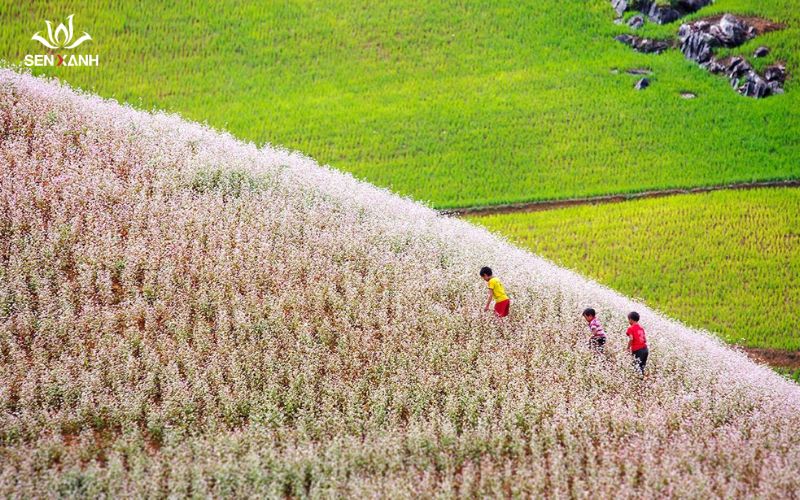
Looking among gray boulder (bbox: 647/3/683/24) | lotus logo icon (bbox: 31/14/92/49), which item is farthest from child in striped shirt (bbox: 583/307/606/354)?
lotus logo icon (bbox: 31/14/92/49)

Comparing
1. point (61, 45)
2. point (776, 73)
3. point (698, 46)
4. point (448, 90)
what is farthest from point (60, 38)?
point (776, 73)

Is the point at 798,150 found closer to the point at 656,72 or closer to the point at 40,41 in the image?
the point at 656,72

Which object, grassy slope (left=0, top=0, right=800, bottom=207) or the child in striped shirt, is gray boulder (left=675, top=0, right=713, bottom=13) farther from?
the child in striped shirt

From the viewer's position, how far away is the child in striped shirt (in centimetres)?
1306

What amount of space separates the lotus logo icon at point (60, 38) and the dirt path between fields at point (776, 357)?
27.7 meters

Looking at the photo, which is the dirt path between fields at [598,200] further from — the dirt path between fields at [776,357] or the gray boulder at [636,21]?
the gray boulder at [636,21]

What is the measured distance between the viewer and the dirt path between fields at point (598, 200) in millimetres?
24656

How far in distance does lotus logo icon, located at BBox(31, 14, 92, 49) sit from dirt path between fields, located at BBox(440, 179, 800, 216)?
1857 cm

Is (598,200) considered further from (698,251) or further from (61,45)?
(61,45)

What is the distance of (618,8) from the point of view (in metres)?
37.0

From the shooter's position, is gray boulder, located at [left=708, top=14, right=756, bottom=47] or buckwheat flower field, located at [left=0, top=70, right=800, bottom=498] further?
gray boulder, located at [left=708, top=14, right=756, bottom=47]

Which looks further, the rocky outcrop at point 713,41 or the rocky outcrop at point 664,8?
the rocky outcrop at point 664,8

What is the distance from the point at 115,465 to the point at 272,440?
1.94 metres

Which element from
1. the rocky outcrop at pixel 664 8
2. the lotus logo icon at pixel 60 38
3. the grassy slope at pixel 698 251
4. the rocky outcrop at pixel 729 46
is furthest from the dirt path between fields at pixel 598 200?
the lotus logo icon at pixel 60 38
